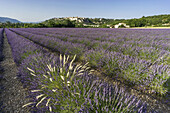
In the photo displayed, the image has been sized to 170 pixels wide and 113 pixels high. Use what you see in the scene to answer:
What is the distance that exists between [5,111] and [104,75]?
8.23 ft

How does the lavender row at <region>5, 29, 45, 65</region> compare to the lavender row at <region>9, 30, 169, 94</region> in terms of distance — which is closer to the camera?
the lavender row at <region>9, 30, 169, 94</region>

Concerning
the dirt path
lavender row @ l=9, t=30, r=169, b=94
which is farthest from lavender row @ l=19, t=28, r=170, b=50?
the dirt path

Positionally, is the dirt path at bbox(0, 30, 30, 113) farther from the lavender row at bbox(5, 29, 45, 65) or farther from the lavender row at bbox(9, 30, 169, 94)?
the lavender row at bbox(9, 30, 169, 94)

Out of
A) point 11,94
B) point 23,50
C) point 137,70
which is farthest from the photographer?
point 23,50

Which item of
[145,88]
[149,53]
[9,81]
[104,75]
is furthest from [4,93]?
[149,53]

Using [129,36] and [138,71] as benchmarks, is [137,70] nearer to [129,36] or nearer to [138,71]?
[138,71]

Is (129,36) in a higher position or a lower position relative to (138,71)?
higher

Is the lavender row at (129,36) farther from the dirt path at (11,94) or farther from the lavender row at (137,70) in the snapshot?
the dirt path at (11,94)

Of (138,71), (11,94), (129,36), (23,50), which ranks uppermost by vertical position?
(129,36)

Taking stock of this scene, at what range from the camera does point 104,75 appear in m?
2.83

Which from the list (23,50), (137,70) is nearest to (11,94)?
(23,50)

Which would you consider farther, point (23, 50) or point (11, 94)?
point (23, 50)

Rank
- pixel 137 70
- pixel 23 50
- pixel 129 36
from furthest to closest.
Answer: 1. pixel 129 36
2. pixel 23 50
3. pixel 137 70

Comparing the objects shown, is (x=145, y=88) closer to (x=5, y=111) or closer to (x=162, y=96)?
(x=162, y=96)
